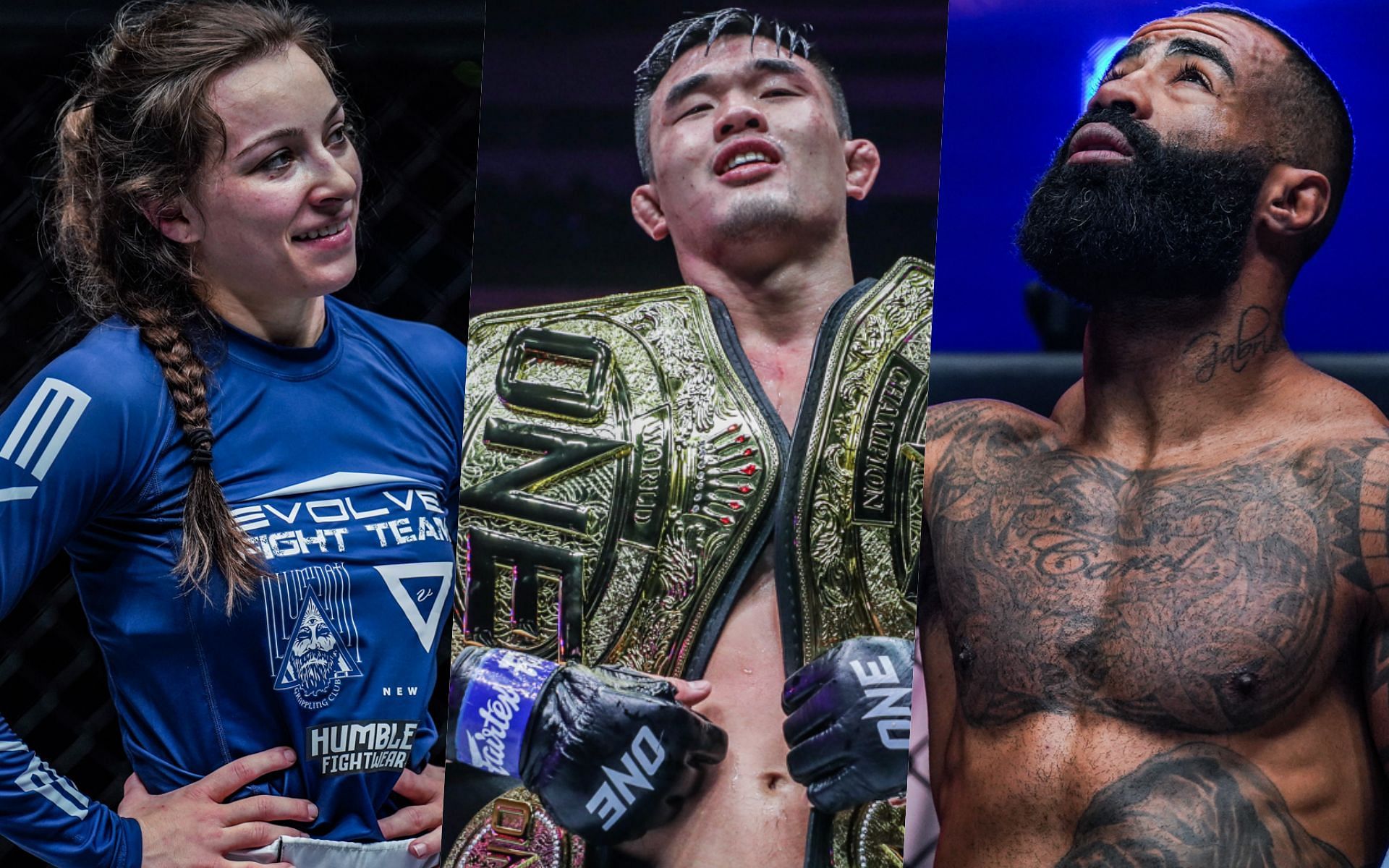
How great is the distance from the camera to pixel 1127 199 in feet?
7.79

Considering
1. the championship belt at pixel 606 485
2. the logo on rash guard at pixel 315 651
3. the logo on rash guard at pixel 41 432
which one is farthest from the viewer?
the championship belt at pixel 606 485

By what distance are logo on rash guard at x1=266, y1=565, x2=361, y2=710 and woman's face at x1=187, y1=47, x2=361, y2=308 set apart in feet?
1.71

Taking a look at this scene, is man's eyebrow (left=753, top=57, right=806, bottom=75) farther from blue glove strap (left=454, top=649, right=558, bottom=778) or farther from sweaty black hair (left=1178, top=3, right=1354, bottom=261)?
blue glove strap (left=454, top=649, right=558, bottom=778)

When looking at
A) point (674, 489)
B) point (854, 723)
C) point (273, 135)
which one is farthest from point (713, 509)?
point (273, 135)

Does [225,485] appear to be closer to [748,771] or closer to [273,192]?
[273,192]

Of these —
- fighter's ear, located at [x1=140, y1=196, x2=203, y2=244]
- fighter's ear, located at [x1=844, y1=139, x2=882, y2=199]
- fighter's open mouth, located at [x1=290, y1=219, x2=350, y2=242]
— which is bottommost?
fighter's open mouth, located at [x1=290, y1=219, x2=350, y2=242]

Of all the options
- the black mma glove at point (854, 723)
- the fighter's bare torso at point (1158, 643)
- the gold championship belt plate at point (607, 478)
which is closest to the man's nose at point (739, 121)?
the gold championship belt plate at point (607, 478)

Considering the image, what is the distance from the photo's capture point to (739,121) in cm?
245

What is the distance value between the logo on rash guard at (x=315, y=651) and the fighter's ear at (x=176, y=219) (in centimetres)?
61

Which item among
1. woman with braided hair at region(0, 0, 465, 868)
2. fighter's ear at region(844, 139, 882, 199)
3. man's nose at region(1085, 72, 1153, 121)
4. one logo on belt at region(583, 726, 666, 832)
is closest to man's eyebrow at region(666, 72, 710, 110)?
fighter's ear at region(844, 139, 882, 199)

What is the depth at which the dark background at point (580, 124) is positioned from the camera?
2.44m

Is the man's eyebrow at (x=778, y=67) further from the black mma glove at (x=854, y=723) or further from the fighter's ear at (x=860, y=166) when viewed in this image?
the black mma glove at (x=854, y=723)

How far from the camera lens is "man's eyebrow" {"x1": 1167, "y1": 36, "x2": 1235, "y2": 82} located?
235 centimetres

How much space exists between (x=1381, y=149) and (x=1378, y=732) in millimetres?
955
